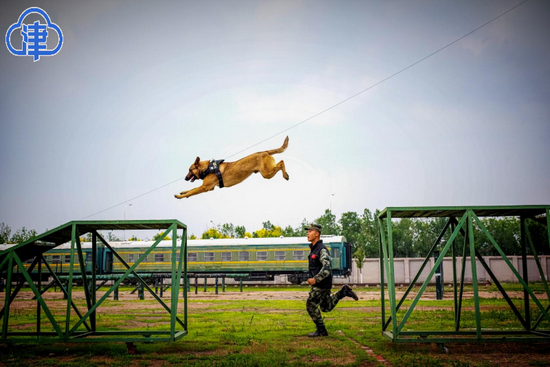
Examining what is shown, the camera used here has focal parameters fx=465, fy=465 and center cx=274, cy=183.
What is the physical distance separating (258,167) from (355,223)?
2724 inches

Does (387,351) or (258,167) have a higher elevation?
(258,167)

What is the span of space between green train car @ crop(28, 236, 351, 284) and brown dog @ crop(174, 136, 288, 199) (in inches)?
871

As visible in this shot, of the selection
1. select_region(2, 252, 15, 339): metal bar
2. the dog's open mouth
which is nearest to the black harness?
the dog's open mouth

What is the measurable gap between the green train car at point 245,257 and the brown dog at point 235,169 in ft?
72.6

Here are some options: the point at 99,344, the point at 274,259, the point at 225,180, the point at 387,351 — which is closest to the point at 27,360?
the point at 99,344

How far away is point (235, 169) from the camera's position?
9.50m

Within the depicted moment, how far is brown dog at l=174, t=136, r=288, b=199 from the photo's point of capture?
9.31m

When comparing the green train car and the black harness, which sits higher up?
the black harness

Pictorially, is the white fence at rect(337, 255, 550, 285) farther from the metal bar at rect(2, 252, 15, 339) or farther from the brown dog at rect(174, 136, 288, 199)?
the metal bar at rect(2, 252, 15, 339)

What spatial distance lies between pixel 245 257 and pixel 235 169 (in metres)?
23.4

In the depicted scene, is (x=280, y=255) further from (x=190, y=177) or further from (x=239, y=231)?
(x=239, y=231)

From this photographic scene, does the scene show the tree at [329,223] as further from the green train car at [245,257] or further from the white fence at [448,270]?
the green train car at [245,257]

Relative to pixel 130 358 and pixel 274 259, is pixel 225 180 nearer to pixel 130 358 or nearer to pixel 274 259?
pixel 130 358

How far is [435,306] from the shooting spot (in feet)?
50.5
